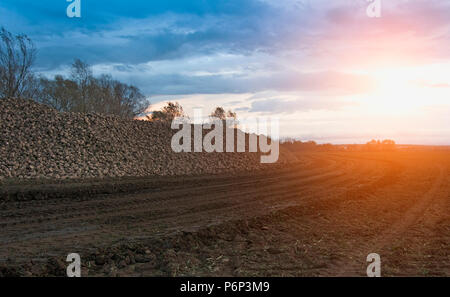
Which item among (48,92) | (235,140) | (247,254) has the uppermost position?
(48,92)

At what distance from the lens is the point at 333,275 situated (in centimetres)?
541

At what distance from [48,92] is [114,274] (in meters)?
34.3

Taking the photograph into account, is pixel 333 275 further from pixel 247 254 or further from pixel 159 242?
pixel 159 242

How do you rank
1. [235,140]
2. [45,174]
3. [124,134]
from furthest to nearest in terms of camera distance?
[235,140] < [124,134] < [45,174]

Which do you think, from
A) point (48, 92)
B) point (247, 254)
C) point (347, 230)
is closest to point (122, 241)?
point (247, 254)

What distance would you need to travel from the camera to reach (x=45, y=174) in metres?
16.1

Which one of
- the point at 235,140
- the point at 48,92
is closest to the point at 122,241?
the point at 235,140

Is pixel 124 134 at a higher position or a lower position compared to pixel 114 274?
higher

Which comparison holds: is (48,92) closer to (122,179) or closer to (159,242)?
(122,179)

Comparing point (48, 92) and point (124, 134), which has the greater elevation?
point (48, 92)

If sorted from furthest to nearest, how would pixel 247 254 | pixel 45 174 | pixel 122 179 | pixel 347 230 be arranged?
pixel 122 179 < pixel 45 174 < pixel 347 230 < pixel 247 254

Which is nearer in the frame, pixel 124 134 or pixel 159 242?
pixel 159 242

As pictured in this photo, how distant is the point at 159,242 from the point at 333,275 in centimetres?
361
